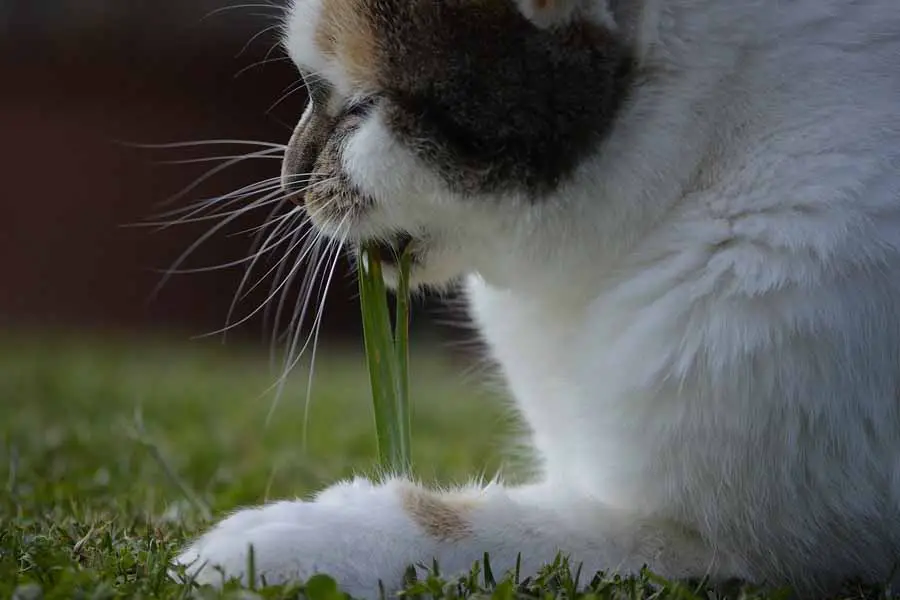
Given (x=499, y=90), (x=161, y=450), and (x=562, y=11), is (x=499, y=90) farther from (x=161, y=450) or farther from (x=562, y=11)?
(x=161, y=450)

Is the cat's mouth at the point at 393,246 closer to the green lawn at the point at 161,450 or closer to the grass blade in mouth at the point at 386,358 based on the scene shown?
the grass blade in mouth at the point at 386,358

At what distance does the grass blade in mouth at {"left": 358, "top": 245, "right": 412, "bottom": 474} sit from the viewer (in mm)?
1839

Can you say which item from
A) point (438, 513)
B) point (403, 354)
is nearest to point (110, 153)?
point (403, 354)

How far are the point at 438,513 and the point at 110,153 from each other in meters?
5.93

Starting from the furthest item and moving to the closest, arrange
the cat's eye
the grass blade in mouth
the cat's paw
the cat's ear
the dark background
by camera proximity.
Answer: the dark background → the grass blade in mouth → the cat's eye → the cat's ear → the cat's paw

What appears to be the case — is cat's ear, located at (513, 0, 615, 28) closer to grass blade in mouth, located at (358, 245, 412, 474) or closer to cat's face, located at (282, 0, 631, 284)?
cat's face, located at (282, 0, 631, 284)

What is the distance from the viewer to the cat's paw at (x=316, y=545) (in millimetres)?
1417

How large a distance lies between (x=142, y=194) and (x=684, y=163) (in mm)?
5739

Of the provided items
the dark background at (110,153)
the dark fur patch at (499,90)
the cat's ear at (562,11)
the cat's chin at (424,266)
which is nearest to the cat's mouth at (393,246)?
the cat's chin at (424,266)

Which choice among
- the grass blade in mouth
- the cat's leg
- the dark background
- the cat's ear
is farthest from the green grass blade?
the dark background

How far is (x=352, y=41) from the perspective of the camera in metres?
1.70

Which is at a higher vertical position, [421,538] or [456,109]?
[456,109]

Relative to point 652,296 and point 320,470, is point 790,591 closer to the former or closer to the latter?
point 652,296

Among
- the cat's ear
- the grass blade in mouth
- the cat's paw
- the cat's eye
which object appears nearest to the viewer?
the cat's paw
